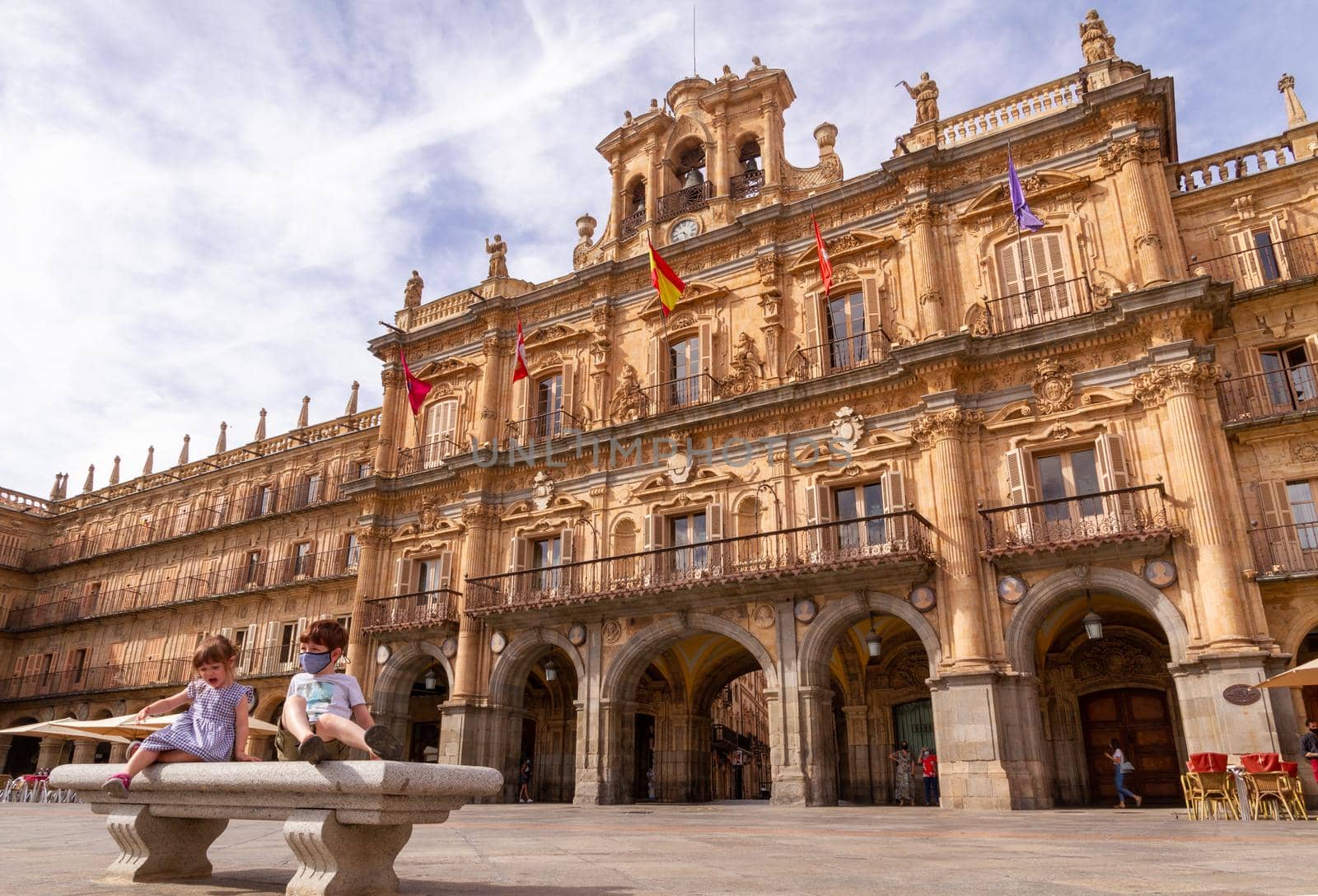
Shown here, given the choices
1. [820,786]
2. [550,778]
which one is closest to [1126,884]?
[820,786]

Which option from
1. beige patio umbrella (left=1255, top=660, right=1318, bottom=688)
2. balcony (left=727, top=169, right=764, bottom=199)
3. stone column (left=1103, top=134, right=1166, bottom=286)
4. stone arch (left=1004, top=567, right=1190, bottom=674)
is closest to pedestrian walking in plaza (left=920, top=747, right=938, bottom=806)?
stone arch (left=1004, top=567, right=1190, bottom=674)

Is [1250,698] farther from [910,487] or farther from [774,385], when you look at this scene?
[774,385]

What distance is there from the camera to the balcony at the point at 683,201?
24.6m

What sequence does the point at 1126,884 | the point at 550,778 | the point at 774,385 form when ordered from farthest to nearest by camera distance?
1. the point at 550,778
2. the point at 774,385
3. the point at 1126,884

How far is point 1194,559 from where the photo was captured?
1552 cm

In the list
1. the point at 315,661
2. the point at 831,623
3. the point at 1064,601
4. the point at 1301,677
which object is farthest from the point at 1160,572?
the point at 315,661

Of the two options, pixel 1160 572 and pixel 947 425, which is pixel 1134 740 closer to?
pixel 1160 572

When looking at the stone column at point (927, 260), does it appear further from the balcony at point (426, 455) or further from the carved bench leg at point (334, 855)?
the carved bench leg at point (334, 855)

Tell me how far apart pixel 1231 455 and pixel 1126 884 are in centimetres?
1466

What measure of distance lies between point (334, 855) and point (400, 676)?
2112 cm

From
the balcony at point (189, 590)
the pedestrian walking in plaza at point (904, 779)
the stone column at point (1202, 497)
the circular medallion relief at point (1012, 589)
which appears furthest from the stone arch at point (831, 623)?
the balcony at point (189, 590)

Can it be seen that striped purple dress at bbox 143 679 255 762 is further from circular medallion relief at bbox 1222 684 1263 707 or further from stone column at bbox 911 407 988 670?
circular medallion relief at bbox 1222 684 1263 707

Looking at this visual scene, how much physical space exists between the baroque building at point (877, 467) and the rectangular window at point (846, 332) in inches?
3.7

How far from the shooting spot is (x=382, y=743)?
4352 mm
